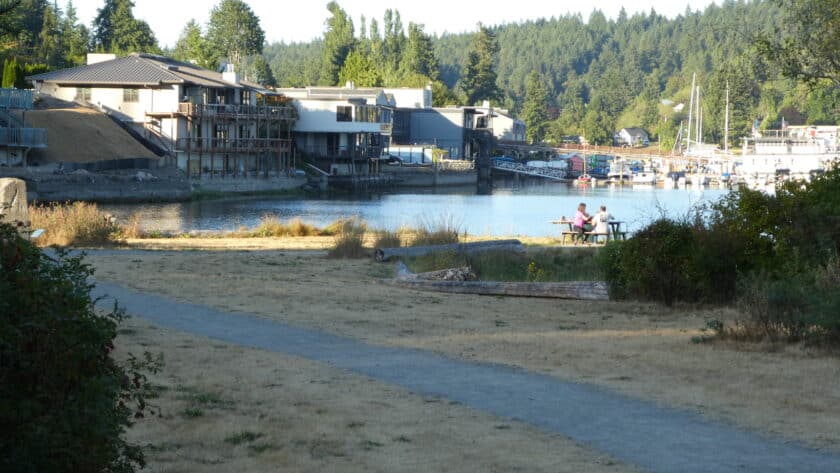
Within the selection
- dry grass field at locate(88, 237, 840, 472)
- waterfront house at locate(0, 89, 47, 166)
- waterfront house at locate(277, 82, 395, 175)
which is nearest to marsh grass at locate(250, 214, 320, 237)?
dry grass field at locate(88, 237, 840, 472)

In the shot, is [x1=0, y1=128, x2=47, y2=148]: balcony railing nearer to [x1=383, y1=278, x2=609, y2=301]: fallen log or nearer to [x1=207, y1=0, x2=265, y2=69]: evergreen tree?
[x1=383, y1=278, x2=609, y2=301]: fallen log

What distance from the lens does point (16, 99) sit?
62.2 meters

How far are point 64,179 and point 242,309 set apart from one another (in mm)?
49939

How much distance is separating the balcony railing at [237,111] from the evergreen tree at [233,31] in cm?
4667

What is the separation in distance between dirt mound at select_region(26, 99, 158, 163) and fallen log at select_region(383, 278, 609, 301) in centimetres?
5092

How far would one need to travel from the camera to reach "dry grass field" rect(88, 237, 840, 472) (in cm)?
791

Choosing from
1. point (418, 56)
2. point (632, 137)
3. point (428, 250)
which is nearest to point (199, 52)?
point (418, 56)

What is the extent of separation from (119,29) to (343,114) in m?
43.8

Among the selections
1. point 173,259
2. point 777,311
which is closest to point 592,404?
point 777,311

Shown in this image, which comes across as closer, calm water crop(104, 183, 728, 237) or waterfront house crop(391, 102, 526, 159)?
calm water crop(104, 183, 728, 237)

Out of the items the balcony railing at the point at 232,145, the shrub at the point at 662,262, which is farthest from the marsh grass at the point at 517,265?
the balcony railing at the point at 232,145

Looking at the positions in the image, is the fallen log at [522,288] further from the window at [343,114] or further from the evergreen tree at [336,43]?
the evergreen tree at [336,43]

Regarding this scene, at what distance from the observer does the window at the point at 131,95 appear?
76812 mm

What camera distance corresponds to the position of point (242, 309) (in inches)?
589
